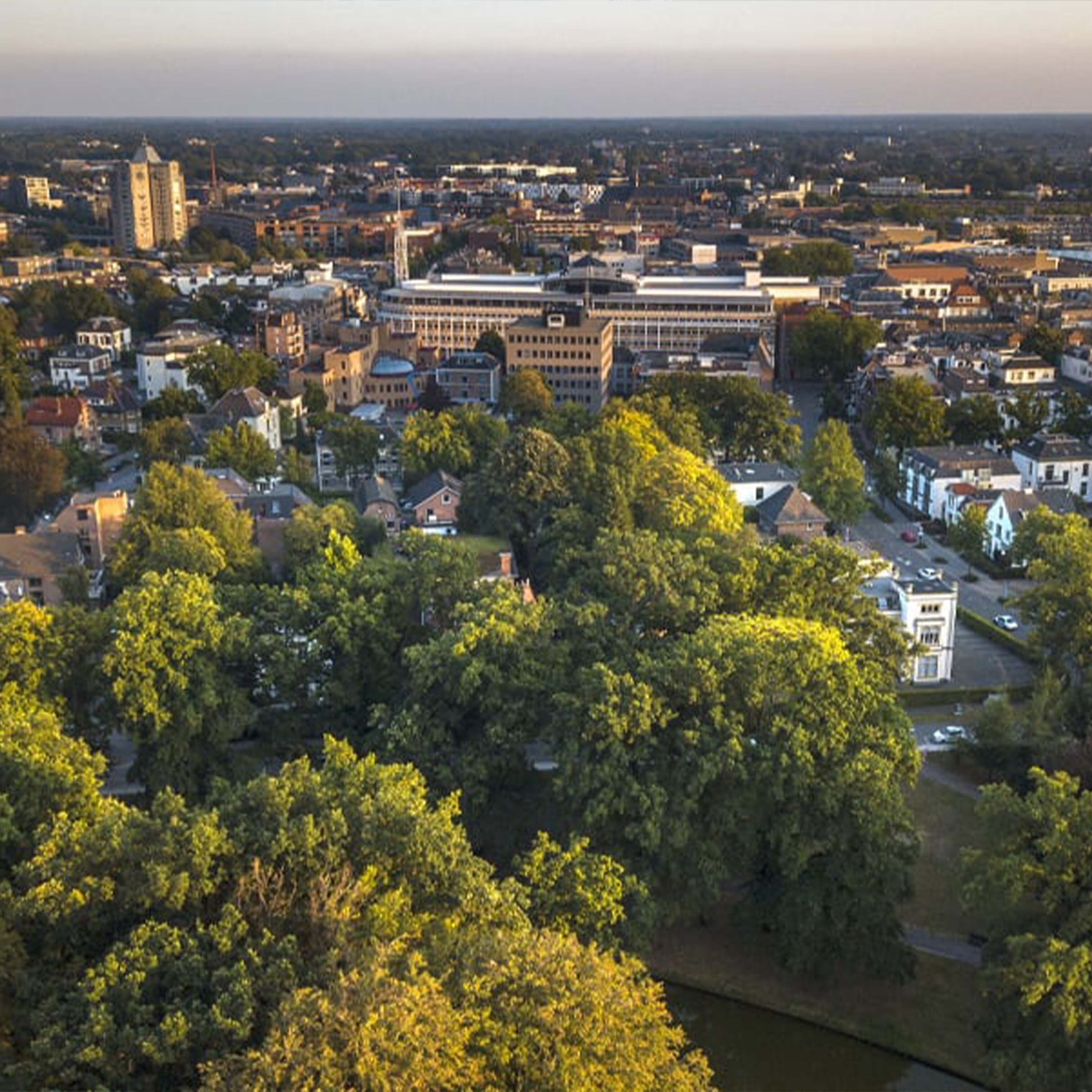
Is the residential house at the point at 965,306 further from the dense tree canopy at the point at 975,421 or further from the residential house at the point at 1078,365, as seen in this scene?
the dense tree canopy at the point at 975,421

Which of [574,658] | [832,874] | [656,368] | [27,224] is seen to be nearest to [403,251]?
[656,368]

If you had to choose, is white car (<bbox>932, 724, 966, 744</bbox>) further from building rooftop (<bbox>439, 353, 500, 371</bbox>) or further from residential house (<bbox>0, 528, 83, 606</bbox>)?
building rooftop (<bbox>439, 353, 500, 371</bbox>)

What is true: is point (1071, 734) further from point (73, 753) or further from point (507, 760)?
point (73, 753)

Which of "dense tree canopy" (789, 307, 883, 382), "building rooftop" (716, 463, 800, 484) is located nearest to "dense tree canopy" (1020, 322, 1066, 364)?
"dense tree canopy" (789, 307, 883, 382)

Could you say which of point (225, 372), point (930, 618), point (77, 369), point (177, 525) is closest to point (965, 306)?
point (225, 372)

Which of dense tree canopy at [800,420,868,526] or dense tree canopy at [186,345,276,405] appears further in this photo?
dense tree canopy at [186,345,276,405]
